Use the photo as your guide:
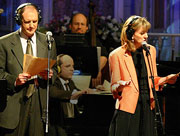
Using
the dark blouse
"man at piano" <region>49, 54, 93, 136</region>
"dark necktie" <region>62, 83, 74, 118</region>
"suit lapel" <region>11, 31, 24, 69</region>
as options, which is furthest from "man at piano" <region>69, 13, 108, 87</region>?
"suit lapel" <region>11, 31, 24, 69</region>

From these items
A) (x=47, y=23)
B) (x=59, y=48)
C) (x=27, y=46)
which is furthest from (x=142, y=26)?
(x=47, y=23)

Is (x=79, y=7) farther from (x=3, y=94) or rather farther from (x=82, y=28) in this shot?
(x=3, y=94)

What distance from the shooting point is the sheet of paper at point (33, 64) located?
3.72 m

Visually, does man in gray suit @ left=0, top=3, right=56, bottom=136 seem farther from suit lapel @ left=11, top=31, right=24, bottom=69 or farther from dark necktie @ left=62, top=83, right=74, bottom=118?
dark necktie @ left=62, top=83, right=74, bottom=118

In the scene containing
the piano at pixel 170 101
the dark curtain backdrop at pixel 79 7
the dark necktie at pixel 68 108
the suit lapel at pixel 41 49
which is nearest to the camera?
the suit lapel at pixel 41 49

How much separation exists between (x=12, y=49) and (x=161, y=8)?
5.57 m

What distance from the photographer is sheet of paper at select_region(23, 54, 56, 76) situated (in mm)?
3723

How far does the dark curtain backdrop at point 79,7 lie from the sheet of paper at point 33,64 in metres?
5.13

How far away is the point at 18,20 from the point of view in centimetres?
407

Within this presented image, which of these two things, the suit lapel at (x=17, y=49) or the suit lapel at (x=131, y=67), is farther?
the suit lapel at (x=131, y=67)

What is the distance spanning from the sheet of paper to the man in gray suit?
0.07 m

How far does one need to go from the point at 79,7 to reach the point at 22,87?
5.36 metres

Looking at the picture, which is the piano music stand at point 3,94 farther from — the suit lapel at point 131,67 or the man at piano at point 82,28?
the man at piano at point 82,28

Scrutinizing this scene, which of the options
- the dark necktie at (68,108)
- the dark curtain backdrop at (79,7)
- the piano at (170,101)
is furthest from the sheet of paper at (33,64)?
the dark curtain backdrop at (79,7)
